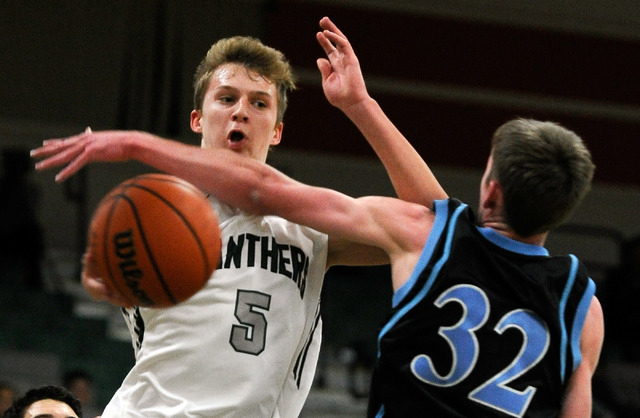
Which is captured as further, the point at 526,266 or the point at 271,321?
the point at 271,321

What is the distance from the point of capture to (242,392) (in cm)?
321

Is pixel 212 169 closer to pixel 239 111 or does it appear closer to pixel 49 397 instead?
pixel 239 111

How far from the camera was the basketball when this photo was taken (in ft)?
9.59

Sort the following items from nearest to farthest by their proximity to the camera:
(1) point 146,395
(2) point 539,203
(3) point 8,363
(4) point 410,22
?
(2) point 539,203, (1) point 146,395, (3) point 8,363, (4) point 410,22

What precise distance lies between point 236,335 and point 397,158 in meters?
0.74

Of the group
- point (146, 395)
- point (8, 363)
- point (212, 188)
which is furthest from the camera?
point (8, 363)

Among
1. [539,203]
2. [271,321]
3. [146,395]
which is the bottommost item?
[146,395]

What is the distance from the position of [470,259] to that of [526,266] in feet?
0.57

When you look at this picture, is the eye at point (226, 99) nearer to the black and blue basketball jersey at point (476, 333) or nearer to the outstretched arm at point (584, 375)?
the black and blue basketball jersey at point (476, 333)

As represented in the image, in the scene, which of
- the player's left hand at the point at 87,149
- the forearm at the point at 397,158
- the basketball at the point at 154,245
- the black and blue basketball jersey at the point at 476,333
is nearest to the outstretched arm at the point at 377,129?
the forearm at the point at 397,158

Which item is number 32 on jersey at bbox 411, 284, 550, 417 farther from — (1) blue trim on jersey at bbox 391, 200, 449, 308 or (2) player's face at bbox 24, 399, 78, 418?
(2) player's face at bbox 24, 399, 78, 418

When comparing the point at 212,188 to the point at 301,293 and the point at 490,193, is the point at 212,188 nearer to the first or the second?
the point at 301,293

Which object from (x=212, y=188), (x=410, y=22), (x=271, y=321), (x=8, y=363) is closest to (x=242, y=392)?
(x=271, y=321)

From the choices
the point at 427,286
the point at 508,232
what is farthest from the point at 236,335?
the point at 508,232
